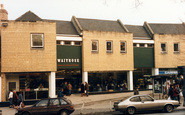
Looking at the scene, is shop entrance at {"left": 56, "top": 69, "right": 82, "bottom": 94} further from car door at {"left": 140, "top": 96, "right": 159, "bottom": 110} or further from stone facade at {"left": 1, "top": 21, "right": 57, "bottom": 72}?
car door at {"left": 140, "top": 96, "right": 159, "bottom": 110}

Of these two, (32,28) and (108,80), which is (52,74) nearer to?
(32,28)

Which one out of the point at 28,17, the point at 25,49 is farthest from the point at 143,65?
the point at 28,17

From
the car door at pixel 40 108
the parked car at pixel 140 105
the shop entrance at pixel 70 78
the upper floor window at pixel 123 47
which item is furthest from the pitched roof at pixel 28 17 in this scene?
the parked car at pixel 140 105

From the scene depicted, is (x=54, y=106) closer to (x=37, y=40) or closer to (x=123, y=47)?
(x=37, y=40)

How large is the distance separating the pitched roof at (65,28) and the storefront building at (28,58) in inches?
166

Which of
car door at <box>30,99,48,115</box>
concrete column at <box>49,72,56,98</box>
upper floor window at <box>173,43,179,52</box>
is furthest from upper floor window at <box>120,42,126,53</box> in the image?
car door at <box>30,99,48,115</box>

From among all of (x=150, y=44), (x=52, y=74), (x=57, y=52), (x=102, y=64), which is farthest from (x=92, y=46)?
(x=150, y=44)

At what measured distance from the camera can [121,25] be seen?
35406mm

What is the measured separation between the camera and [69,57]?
28.3 m

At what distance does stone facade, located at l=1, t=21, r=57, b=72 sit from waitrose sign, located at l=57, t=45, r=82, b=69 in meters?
1.50

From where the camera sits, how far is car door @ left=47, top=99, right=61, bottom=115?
16297 millimetres

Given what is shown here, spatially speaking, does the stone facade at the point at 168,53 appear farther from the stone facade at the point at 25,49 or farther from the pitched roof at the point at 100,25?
the stone facade at the point at 25,49

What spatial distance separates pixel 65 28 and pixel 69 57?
17.1 ft

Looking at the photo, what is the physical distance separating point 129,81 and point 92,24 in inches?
368
